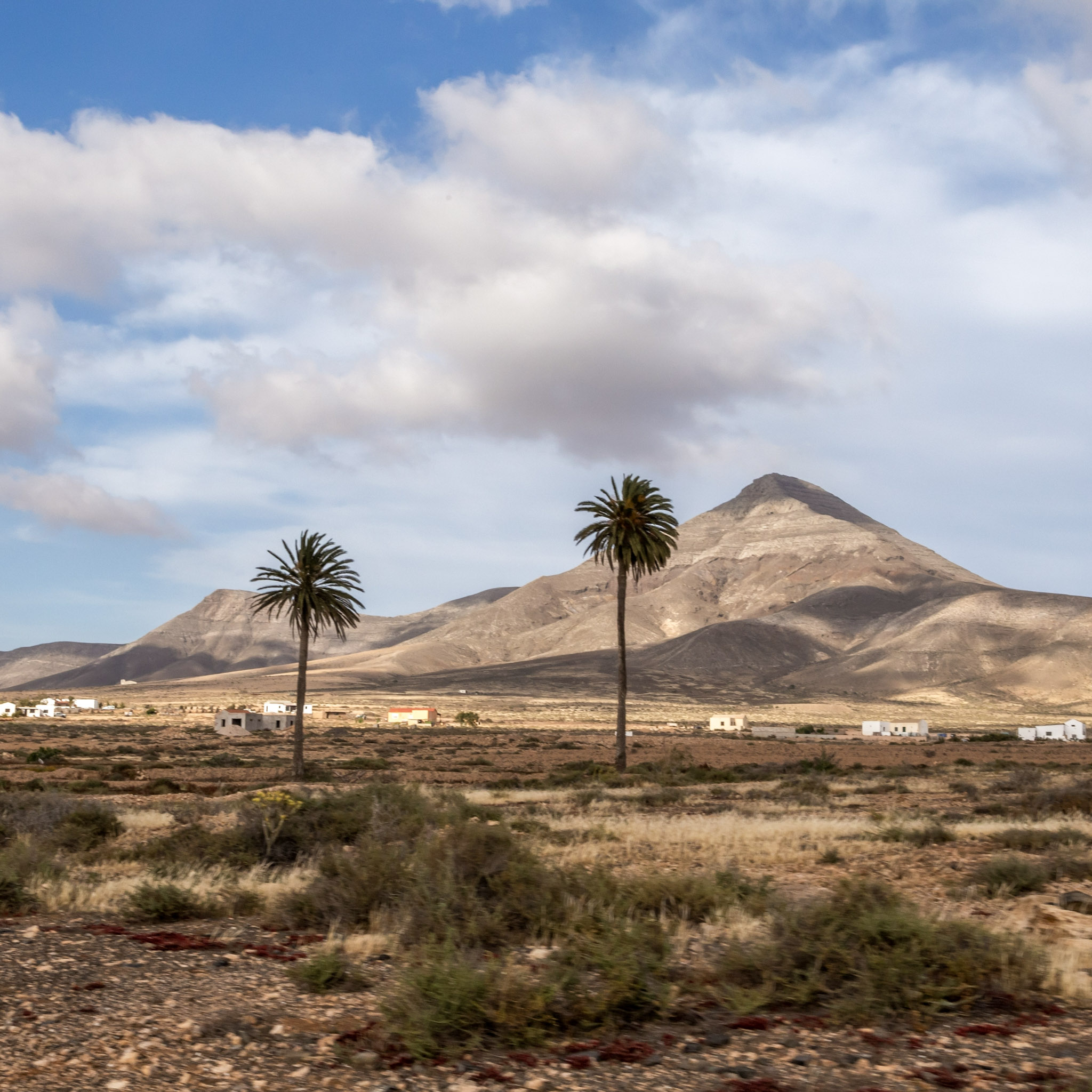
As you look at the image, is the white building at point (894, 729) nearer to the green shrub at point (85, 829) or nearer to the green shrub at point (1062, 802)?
the green shrub at point (1062, 802)

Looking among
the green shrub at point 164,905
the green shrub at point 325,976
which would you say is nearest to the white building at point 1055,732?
the green shrub at point 164,905

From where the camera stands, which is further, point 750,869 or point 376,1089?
point 750,869

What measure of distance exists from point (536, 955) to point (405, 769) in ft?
129

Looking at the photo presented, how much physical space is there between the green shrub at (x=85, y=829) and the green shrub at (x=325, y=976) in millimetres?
10088

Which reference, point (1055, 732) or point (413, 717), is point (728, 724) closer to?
point (1055, 732)

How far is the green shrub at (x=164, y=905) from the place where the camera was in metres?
11.9

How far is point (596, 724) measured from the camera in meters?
111

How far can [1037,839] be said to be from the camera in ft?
58.6

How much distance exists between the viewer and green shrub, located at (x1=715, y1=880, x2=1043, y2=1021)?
8062 millimetres

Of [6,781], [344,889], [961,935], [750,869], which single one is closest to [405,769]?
[6,781]

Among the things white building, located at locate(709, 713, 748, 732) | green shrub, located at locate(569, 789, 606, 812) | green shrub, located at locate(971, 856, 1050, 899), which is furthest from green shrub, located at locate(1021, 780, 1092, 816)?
white building, located at locate(709, 713, 748, 732)

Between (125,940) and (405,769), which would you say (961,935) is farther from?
(405,769)

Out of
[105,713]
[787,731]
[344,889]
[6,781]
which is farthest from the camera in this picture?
[105,713]

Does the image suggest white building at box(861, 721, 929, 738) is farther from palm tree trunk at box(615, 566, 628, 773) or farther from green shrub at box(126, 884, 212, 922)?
green shrub at box(126, 884, 212, 922)
